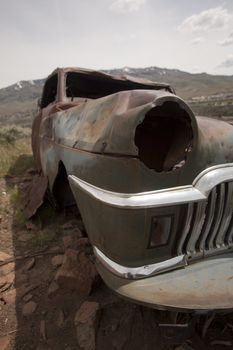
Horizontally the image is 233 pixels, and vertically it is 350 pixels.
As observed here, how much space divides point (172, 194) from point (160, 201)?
3.4 inches

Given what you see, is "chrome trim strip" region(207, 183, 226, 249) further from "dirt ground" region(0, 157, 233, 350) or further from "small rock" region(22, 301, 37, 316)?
"small rock" region(22, 301, 37, 316)

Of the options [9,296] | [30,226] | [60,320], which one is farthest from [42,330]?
[30,226]

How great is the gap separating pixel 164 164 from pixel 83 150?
1.67 ft

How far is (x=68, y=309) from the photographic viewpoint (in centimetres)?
246

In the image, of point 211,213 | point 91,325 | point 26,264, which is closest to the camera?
point 211,213

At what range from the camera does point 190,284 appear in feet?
5.74

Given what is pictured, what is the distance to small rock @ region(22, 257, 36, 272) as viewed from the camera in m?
3.03

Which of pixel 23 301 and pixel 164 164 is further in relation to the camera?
pixel 23 301

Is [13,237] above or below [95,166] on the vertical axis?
below

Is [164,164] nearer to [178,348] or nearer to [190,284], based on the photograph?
[190,284]

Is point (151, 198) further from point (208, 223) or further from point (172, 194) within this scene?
point (208, 223)

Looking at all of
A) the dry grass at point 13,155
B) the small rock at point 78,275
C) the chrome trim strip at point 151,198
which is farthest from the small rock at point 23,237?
the dry grass at point 13,155

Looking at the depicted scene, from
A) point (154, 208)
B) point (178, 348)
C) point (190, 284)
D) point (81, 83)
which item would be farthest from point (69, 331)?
point (81, 83)

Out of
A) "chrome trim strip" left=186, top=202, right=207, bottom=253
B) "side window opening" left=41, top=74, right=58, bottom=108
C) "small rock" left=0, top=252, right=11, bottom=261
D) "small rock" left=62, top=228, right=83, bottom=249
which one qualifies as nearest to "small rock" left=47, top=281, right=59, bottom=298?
"small rock" left=62, top=228, right=83, bottom=249
